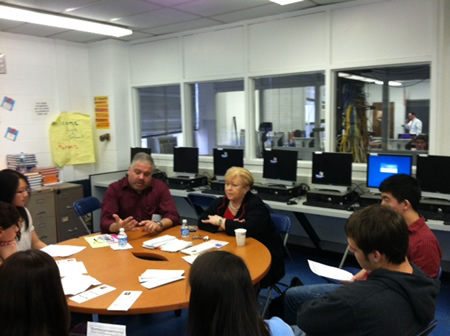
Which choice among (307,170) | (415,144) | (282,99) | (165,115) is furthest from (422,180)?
(165,115)

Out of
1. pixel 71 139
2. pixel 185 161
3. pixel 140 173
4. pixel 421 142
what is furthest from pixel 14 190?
pixel 421 142

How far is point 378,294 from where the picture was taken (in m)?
1.38

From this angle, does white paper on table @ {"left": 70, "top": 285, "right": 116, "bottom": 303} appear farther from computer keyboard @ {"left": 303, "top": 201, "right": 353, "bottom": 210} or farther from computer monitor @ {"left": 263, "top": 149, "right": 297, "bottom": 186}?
computer monitor @ {"left": 263, "top": 149, "right": 297, "bottom": 186}

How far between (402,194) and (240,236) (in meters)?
1.02

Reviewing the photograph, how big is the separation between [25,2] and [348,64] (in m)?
3.29

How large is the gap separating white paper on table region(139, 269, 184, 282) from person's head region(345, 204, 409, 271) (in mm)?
994

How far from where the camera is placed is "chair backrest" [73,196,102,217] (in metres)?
3.56

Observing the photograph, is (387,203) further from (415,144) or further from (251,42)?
(251,42)

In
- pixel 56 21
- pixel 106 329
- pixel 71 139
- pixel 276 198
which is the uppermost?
pixel 56 21

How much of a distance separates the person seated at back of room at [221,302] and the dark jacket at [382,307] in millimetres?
414

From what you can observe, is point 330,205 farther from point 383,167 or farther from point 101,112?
point 101,112

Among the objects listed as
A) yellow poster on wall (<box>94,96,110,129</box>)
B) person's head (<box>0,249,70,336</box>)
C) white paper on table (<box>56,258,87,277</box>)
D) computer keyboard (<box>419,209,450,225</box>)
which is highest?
yellow poster on wall (<box>94,96,110,129</box>)

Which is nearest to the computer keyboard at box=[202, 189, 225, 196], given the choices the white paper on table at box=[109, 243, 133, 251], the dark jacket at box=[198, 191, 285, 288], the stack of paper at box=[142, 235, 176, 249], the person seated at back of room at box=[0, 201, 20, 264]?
the dark jacket at box=[198, 191, 285, 288]

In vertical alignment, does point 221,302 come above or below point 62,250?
above
